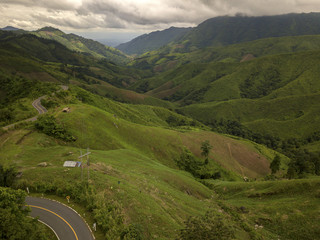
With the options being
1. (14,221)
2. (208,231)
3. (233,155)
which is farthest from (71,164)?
(233,155)

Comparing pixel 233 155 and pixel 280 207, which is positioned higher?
pixel 280 207

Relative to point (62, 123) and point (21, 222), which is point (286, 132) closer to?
point (62, 123)

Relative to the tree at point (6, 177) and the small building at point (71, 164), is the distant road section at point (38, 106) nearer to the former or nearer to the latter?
the small building at point (71, 164)

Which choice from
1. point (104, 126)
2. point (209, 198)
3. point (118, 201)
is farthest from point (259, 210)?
point (104, 126)

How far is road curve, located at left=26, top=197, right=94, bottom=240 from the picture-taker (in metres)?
22.9

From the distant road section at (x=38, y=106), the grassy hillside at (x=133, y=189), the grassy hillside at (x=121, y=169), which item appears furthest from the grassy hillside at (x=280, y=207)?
the distant road section at (x=38, y=106)

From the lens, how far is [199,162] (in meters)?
87.5

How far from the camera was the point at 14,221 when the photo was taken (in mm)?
16781

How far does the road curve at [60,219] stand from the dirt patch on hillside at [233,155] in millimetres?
76355

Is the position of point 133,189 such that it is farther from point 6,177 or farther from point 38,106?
point 38,106

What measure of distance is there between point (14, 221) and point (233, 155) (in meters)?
111

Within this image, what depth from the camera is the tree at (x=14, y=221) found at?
16.2 meters

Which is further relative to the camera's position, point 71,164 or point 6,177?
point 71,164

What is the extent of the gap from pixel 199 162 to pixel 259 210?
4455cm
